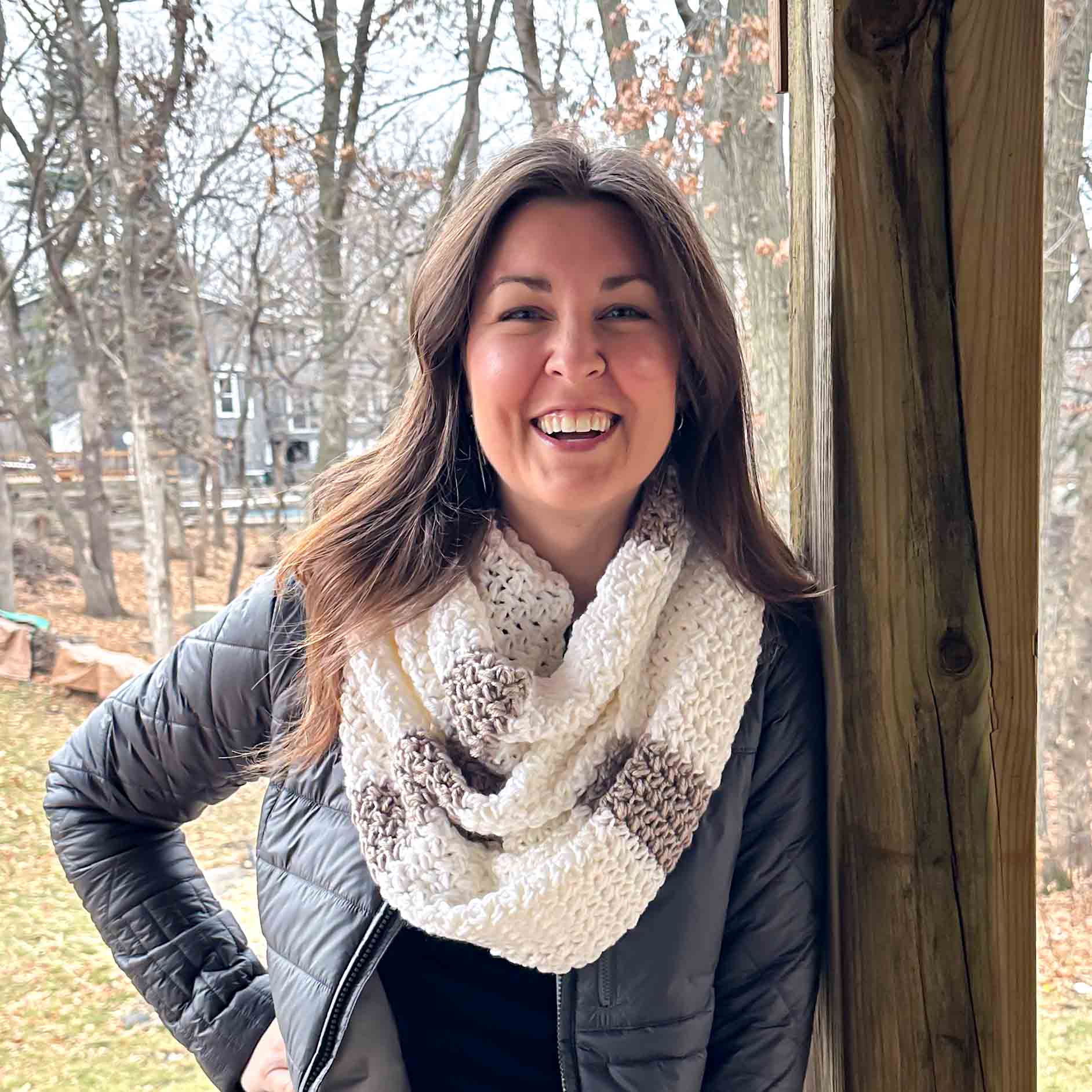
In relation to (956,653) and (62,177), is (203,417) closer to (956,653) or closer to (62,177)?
(62,177)

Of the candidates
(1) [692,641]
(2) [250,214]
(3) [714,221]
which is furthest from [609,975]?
(2) [250,214]

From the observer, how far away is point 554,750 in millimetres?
1060

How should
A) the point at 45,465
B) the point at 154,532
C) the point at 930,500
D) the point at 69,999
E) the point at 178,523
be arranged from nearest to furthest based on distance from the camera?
the point at 930,500 → the point at 69,999 → the point at 45,465 → the point at 154,532 → the point at 178,523

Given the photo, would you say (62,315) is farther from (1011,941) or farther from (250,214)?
(1011,941)

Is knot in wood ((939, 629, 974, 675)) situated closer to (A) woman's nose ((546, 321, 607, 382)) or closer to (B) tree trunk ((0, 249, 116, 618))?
(A) woman's nose ((546, 321, 607, 382))

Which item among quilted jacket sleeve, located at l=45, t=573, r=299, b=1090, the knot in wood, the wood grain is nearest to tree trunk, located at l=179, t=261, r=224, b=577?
quilted jacket sleeve, located at l=45, t=573, r=299, b=1090

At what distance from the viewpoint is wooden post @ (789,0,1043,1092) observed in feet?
2.77

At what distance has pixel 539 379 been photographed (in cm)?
105

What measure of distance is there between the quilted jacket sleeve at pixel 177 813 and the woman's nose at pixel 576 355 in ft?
1.45

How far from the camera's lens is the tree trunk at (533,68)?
2480mm

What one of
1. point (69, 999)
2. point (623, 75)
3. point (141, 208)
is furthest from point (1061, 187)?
point (69, 999)

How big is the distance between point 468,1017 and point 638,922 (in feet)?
0.80

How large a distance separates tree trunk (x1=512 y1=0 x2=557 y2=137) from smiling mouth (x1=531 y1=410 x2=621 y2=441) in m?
1.67

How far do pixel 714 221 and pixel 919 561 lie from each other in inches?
68.0
